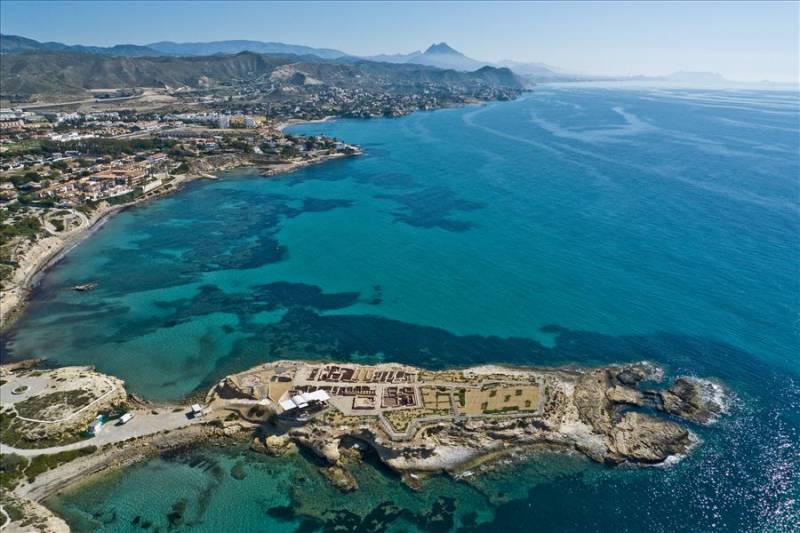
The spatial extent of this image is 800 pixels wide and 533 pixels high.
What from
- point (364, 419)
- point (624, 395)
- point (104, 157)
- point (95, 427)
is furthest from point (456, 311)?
point (104, 157)

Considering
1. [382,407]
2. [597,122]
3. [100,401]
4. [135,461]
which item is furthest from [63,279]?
[597,122]

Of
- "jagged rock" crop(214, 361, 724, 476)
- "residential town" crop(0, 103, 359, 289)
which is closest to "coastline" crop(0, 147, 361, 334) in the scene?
"residential town" crop(0, 103, 359, 289)

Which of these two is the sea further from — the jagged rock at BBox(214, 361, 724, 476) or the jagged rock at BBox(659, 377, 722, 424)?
the jagged rock at BBox(214, 361, 724, 476)

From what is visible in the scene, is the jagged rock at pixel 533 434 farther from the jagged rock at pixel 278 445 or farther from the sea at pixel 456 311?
the sea at pixel 456 311

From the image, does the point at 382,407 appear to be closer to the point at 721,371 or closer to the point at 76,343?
the point at 721,371

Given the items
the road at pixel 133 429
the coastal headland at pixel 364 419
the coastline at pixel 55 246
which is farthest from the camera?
the coastline at pixel 55 246

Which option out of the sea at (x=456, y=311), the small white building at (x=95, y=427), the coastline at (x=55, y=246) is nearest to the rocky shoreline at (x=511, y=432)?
the sea at (x=456, y=311)
